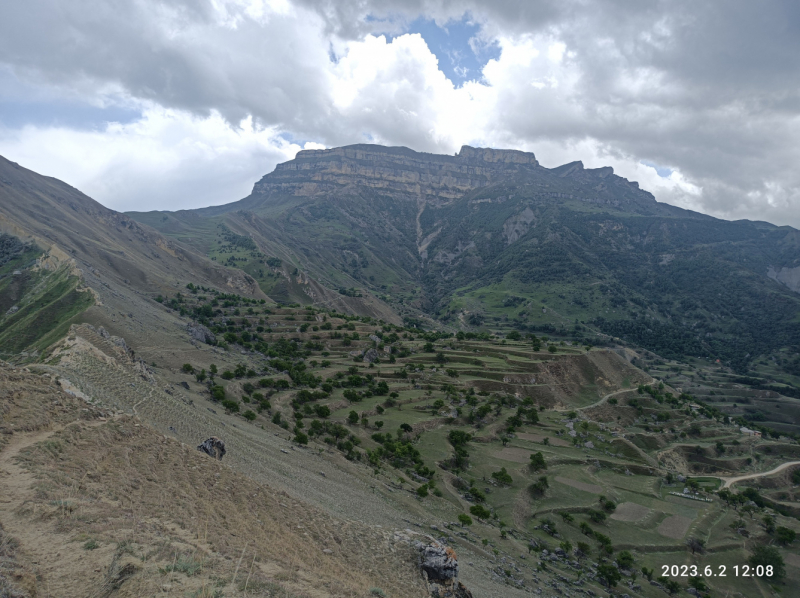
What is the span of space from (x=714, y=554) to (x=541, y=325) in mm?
137359

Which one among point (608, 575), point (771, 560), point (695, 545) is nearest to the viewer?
point (608, 575)

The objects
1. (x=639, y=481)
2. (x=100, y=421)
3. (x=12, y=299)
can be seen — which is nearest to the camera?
(x=100, y=421)

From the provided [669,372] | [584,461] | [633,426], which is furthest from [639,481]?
[669,372]

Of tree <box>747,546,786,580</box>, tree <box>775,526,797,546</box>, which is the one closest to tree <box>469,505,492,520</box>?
tree <box>747,546,786,580</box>

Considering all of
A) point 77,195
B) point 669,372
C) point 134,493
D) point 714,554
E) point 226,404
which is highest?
point 77,195

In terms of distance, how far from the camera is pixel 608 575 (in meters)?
36.0

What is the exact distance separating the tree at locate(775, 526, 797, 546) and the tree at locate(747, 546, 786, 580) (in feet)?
18.7

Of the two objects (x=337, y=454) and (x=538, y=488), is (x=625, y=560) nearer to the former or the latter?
(x=538, y=488)

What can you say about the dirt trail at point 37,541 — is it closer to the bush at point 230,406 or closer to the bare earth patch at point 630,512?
the bush at point 230,406

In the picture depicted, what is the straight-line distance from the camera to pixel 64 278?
76.6 m

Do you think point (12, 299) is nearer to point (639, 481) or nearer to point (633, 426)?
point (639, 481)

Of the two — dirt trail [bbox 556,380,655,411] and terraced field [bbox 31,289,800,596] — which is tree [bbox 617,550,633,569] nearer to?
terraced field [bbox 31,289,800,596]

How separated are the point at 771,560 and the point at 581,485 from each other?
19198 millimetres
